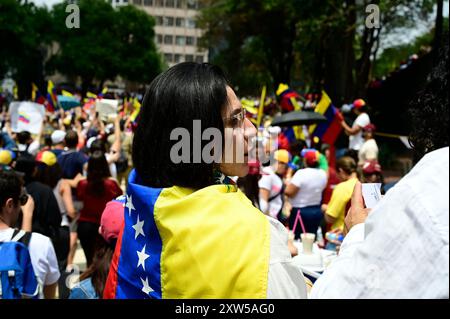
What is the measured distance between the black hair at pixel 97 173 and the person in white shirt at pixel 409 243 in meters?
4.52

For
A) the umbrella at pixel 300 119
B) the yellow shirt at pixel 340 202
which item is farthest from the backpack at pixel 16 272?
the umbrella at pixel 300 119

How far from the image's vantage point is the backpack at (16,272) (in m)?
2.62

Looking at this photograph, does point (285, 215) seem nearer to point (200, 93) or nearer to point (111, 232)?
point (111, 232)

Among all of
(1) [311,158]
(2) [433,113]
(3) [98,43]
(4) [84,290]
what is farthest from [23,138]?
(3) [98,43]

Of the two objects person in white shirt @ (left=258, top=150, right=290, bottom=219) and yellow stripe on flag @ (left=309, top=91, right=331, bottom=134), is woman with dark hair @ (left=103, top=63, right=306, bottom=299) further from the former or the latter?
yellow stripe on flag @ (left=309, top=91, right=331, bottom=134)

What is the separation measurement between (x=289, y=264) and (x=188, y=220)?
271 mm

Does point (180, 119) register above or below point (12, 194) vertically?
above

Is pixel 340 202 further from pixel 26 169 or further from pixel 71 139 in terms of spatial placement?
pixel 71 139

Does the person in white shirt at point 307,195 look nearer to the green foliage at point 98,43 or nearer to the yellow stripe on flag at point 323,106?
the yellow stripe on flag at point 323,106

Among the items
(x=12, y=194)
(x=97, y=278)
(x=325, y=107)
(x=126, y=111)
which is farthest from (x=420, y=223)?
(x=126, y=111)

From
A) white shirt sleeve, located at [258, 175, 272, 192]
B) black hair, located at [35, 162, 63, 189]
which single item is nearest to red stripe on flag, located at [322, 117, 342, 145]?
white shirt sleeve, located at [258, 175, 272, 192]

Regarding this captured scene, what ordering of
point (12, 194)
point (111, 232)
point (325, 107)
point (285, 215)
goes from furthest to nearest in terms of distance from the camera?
1. point (325, 107)
2. point (285, 215)
3. point (12, 194)
4. point (111, 232)

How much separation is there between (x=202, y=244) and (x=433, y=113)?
0.60 m

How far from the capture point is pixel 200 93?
1513 mm
